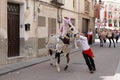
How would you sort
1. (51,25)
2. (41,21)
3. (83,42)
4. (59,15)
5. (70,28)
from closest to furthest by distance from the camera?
(83,42) < (70,28) < (41,21) < (51,25) < (59,15)

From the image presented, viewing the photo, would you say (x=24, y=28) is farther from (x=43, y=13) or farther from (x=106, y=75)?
(x=106, y=75)

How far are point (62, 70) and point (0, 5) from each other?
13.6 feet

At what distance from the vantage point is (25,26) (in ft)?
54.5

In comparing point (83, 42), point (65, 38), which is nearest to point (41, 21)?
point (65, 38)

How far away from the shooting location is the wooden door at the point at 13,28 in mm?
15422

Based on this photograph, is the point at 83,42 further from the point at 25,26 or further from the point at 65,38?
the point at 25,26

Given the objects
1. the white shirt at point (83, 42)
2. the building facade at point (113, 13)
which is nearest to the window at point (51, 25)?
the white shirt at point (83, 42)

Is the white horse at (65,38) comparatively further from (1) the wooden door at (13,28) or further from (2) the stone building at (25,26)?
(1) the wooden door at (13,28)

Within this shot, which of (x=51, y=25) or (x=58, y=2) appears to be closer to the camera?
(x=51, y=25)

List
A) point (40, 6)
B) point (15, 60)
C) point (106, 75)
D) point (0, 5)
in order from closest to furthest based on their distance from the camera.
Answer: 1. point (106, 75)
2. point (0, 5)
3. point (15, 60)
4. point (40, 6)

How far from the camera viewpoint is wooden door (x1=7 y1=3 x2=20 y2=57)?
1542 centimetres

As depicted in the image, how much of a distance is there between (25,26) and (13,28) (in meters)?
0.99

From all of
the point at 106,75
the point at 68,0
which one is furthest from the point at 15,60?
the point at 68,0

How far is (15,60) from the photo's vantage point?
604 inches
